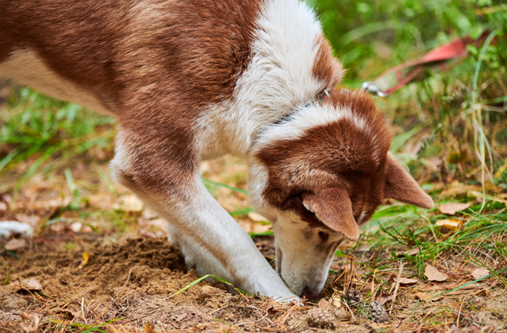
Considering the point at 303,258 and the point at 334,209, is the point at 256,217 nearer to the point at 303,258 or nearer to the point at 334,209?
the point at 303,258

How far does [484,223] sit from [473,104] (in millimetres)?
1193

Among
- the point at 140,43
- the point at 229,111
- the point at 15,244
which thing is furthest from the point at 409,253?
the point at 15,244

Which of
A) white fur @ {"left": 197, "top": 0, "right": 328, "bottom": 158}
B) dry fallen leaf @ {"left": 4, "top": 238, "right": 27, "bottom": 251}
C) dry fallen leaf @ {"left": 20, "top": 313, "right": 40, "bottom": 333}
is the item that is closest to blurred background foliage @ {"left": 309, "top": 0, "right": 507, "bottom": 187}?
white fur @ {"left": 197, "top": 0, "right": 328, "bottom": 158}

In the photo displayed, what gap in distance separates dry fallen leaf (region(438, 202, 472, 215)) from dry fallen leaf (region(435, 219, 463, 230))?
10 cm

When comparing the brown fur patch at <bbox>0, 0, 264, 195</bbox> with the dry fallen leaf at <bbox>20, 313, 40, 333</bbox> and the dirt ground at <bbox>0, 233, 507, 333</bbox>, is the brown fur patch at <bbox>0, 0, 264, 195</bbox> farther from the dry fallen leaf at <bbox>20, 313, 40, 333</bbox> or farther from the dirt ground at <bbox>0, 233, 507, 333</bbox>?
the dry fallen leaf at <bbox>20, 313, 40, 333</bbox>

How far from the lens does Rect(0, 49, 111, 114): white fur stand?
8.55 feet

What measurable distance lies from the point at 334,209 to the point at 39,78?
206cm

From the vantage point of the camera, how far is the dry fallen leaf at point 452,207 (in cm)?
287

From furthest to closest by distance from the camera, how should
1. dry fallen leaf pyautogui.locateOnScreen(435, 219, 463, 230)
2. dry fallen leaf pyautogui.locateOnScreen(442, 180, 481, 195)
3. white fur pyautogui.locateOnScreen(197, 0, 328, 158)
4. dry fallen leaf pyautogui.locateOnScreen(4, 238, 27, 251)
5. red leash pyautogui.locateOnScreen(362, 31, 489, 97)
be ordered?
red leash pyautogui.locateOnScreen(362, 31, 489, 97)
dry fallen leaf pyautogui.locateOnScreen(442, 180, 481, 195)
dry fallen leaf pyautogui.locateOnScreen(4, 238, 27, 251)
dry fallen leaf pyautogui.locateOnScreen(435, 219, 463, 230)
white fur pyautogui.locateOnScreen(197, 0, 328, 158)

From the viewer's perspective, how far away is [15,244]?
9.90 ft

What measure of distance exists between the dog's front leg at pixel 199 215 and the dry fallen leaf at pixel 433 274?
763 millimetres

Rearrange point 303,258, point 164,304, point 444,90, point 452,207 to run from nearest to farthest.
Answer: point 164,304 < point 303,258 < point 452,207 < point 444,90

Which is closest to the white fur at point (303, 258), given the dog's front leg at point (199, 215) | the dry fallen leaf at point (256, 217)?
the dog's front leg at point (199, 215)

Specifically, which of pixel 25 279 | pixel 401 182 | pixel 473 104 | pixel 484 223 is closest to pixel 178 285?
pixel 25 279
